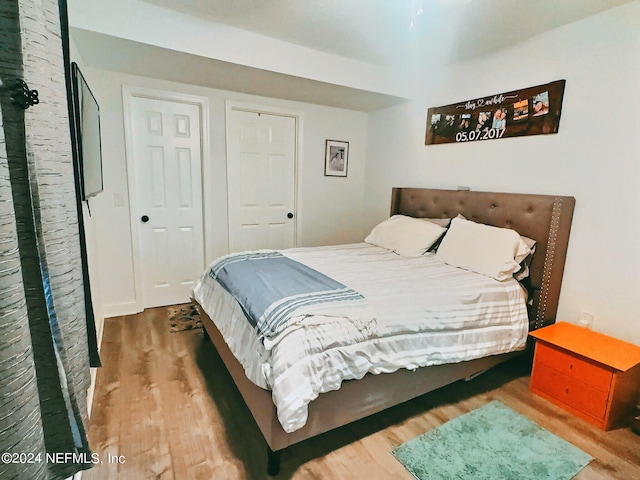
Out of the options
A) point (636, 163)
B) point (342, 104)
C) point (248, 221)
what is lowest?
point (248, 221)

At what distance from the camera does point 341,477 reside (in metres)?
1.52

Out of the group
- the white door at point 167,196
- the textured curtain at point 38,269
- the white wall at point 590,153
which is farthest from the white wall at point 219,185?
the textured curtain at point 38,269

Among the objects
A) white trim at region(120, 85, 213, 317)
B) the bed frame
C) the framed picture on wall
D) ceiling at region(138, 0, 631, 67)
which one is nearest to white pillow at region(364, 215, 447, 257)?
the bed frame

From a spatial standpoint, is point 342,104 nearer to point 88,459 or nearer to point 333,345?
point 333,345

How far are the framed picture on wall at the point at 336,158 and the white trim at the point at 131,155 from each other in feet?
4.61

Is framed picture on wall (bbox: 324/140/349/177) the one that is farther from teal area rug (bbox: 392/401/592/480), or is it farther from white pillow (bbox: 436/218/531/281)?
teal area rug (bbox: 392/401/592/480)

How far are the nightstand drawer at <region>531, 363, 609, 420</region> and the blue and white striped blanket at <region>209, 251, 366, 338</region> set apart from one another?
52.7 inches

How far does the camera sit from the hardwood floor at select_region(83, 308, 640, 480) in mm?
1555

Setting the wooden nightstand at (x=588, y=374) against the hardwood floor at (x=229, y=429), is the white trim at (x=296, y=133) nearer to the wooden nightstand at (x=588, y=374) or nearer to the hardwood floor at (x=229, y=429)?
the hardwood floor at (x=229, y=429)

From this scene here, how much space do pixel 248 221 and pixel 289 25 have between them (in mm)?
1983

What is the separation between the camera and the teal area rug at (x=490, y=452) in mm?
1569

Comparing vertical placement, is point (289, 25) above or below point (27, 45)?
above

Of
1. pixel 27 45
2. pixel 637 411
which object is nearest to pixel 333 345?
pixel 27 45

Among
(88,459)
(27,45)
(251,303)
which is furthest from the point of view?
(251,303)
